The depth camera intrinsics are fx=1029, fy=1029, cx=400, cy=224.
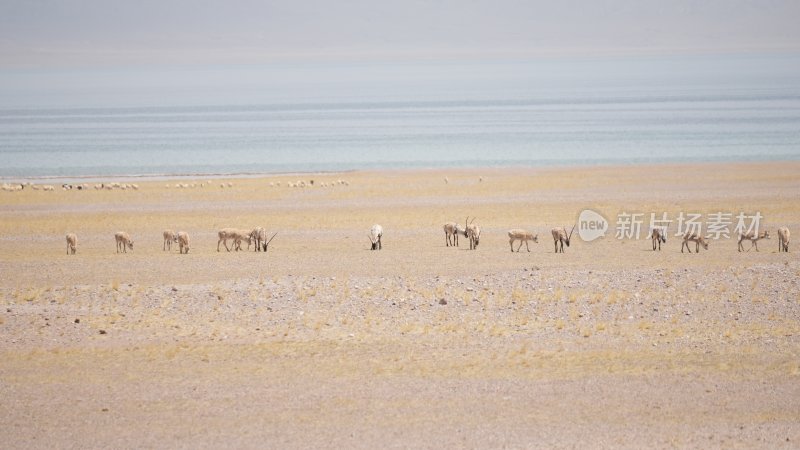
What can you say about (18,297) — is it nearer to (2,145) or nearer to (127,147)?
(127,147)

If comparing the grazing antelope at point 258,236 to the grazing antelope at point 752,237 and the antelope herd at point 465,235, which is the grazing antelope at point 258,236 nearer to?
the antelope herd at point 465,235

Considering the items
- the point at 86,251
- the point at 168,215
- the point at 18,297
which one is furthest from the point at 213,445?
the point at 168,215

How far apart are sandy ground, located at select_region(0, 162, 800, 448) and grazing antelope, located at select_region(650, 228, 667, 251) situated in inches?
Result: 10.8

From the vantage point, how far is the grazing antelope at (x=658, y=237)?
28828 mm

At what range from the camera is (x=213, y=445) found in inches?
532

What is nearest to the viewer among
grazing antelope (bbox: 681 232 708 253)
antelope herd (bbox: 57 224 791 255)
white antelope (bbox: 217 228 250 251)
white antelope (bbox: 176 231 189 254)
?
grazing antelope (bbox: 681 232 708 253)

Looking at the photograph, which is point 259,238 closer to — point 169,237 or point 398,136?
point 169,237

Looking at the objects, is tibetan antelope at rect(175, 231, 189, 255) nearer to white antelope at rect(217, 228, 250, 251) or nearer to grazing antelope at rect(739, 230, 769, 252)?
white antelope at rect(217, 228, 250, 251)

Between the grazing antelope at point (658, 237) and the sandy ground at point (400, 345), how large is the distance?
0.27 metres

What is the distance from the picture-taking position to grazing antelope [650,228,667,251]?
28828mm

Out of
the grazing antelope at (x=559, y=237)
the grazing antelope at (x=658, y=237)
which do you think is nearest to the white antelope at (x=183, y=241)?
the grazing antelope at (x=559, y=237)

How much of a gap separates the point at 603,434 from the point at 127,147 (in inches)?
3173

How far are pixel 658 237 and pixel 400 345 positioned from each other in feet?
42.9

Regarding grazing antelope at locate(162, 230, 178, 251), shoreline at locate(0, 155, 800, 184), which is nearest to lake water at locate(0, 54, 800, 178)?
shoreline at locate(0, 155, 800, 184)
